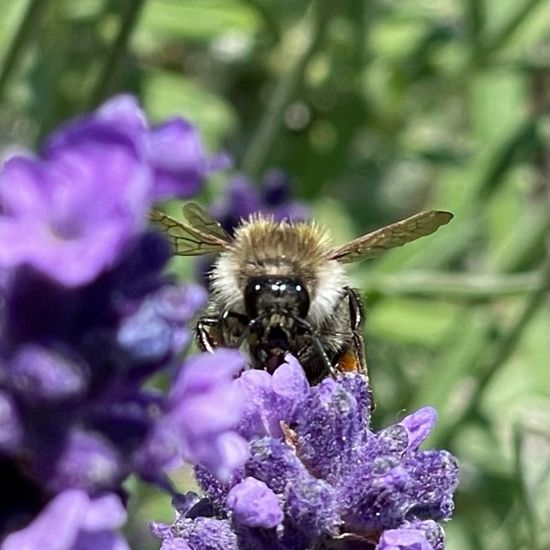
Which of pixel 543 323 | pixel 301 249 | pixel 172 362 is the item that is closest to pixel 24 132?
pixel 543 323

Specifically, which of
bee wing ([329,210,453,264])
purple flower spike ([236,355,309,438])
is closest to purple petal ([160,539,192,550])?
purple flower spike ([236,355,309,438])

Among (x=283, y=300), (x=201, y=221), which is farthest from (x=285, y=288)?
(x=201, y=221)

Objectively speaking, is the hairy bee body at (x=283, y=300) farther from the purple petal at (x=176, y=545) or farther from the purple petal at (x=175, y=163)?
the purple petal at (x=175, y=163)

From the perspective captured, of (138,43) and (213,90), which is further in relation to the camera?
(213,90)

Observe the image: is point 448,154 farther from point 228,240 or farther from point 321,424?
point 321,424

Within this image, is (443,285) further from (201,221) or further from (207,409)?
(207,409)

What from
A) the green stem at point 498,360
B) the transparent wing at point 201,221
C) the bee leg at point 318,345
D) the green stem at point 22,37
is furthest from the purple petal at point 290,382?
the green stem at point 498,360
